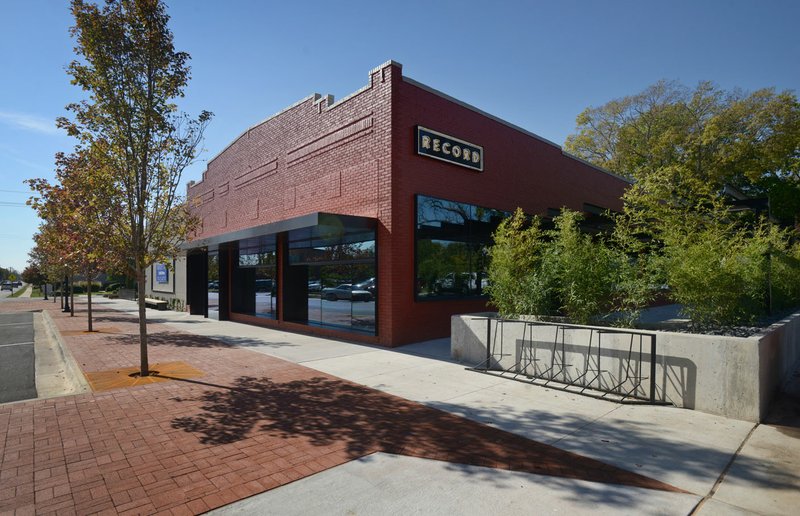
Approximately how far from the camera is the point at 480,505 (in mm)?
3500

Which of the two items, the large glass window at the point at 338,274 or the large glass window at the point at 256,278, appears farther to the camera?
the large glass window at the point at 256,278

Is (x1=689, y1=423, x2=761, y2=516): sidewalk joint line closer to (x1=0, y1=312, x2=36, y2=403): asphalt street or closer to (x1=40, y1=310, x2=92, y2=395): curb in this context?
(x1=40, y1=310, x2=92, y2=395): curb

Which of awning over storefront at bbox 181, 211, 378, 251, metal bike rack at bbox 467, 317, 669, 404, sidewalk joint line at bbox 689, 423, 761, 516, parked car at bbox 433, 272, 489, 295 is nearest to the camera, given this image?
sidewalk joint line at bbox 689, 423, 761, 516

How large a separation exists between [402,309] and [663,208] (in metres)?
6.32

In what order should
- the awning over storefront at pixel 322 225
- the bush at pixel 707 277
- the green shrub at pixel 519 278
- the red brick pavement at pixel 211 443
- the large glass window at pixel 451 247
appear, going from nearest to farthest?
the red brick pavement at pixel 211 443
the bush at pixel 707 277
the green shrub at pixel 519 278
the awning over storefront at pixel 322 225
the large glass window at pixel 451 247

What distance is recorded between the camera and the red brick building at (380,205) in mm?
11383

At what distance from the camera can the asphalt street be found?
732 centimetres

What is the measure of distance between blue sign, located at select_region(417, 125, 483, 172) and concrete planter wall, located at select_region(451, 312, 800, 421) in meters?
5.57

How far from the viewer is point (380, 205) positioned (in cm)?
1152

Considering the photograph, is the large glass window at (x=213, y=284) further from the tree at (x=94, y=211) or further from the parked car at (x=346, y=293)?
the tree at (x=94, y=211)

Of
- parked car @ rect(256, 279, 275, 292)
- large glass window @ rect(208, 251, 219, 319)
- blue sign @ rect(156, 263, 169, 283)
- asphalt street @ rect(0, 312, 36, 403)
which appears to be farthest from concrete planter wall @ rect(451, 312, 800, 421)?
blue sign @ rect(156, 263, 169, 283)

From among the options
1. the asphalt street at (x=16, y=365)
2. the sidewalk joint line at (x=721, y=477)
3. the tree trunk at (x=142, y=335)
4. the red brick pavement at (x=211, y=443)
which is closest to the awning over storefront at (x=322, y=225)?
the tree trunk at (x=142, y=335)

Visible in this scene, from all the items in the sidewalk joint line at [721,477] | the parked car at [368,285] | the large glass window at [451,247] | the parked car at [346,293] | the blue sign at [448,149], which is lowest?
the sidewalk joint line at [721,477]

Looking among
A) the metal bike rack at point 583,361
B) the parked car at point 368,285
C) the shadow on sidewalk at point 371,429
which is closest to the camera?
the shadow on sidewalk at point 371,429
